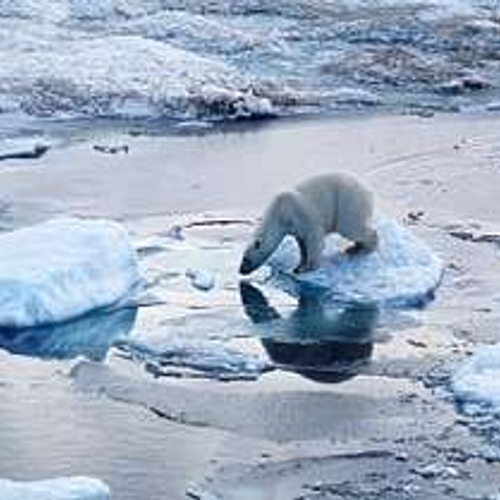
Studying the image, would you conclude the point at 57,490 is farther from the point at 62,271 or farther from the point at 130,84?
the point at 130,84

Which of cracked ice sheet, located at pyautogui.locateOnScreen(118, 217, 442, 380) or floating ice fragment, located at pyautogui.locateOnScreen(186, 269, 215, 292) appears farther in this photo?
floating ice fragment, located at pyautogui.locateOnScreen(186, 269, 215, 292)

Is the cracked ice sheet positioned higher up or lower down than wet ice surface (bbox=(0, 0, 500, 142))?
higher up

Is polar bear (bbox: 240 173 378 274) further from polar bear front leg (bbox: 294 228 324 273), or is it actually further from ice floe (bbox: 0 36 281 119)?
ice floe (bbox: 0 36 281 119)

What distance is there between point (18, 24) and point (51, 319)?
13.5 metres

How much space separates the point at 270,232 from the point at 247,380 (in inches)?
94.9

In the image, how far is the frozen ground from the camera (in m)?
8.81

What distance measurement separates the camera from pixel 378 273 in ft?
40.0

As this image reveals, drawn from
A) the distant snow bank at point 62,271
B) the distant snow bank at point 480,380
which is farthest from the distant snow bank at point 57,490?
the distant snow bank at point 62,271

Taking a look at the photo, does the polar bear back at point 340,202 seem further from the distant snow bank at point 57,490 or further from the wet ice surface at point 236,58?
the wet ice surface at point 236,58

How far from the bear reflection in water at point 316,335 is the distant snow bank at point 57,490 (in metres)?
2.27

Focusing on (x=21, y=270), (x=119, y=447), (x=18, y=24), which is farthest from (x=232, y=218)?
(x=18, y=24)

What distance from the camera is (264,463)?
8.92m

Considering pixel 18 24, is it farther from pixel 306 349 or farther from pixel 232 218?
pixel 306 349

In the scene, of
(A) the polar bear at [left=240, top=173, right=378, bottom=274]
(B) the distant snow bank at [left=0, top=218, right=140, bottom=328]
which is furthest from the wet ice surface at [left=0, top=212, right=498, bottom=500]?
(A) the polar bear at [left=240, top=173, right=378, bottom=274]
